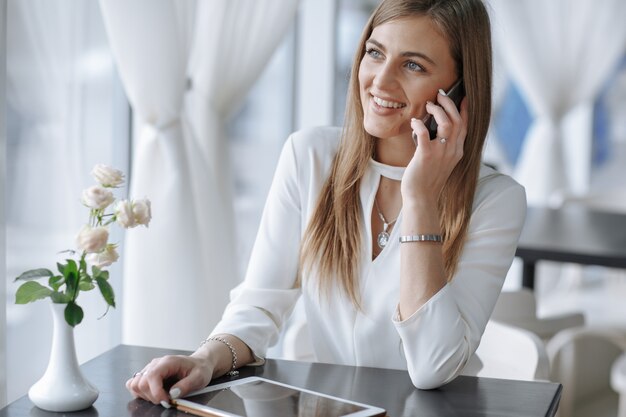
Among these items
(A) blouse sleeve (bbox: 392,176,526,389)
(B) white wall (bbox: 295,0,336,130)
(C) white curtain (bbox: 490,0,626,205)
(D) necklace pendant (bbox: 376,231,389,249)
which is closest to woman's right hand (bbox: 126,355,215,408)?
(A) blouse sleeve (bbox: 392,176,526,389)

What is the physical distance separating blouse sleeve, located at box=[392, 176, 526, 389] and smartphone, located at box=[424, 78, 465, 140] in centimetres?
18

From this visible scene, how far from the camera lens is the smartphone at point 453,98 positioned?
6.70 ft

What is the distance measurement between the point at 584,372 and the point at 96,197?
175 cm

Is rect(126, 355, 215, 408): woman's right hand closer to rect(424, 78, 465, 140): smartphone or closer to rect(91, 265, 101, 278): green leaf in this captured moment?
rect(91, 265, 101, 278): green leaf

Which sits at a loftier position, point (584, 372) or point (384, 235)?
point (384, 235)

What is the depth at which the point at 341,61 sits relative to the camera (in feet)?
16.6

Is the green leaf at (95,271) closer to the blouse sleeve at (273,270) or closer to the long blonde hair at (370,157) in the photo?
the blouse sleeve at (273,270)

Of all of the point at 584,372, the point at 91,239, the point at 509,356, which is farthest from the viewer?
the point at 584,372

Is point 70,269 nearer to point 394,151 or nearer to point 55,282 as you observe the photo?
point 55,282

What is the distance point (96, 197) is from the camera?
4.90 ft

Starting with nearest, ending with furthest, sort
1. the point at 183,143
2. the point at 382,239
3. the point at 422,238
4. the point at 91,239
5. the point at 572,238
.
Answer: the point at 91,239 < the point at 422,238 < the point at 382,239 < the point at 183,143 < the point at 572,238

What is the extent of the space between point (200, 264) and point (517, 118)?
13.6ft

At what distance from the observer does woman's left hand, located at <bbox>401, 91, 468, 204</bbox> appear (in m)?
1.91

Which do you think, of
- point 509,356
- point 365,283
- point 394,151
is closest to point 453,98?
point 394,151
